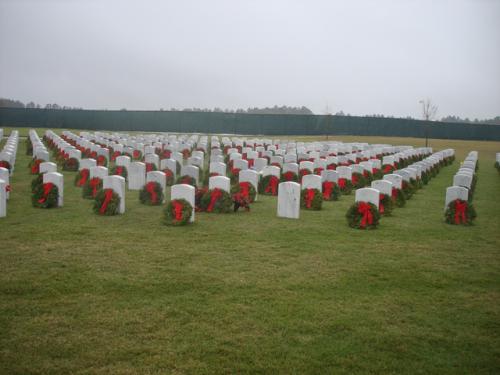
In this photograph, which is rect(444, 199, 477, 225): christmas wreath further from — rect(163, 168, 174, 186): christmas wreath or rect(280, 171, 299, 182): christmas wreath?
rect(163, 168, 174, 186): christmas wreath

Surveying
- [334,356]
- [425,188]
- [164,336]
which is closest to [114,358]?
[164,336]

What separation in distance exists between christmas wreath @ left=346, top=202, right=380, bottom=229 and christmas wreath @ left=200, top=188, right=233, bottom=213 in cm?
278

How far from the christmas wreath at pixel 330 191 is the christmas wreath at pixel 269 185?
1476 mm

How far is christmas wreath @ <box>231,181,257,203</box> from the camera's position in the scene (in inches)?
484

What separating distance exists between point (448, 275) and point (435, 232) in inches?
118

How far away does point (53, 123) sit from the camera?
54531mm

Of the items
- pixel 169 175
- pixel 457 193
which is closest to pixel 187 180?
pixel 169 175

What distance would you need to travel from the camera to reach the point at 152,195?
11.8 metres

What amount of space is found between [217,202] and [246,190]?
152cm

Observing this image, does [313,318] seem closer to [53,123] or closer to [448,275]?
[448,275]

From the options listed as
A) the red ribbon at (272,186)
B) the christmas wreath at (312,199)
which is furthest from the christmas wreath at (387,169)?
the christmas wreath at (312,199)

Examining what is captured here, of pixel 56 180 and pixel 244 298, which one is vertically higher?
pixel 56 180

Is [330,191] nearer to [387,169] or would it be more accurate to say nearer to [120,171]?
[120,171]

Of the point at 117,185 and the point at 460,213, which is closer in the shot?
the point at 460,213
